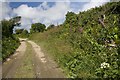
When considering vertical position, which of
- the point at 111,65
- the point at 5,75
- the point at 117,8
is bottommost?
the point at 5,75

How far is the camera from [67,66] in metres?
14.4

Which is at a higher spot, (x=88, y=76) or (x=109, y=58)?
(x=109, y=58)

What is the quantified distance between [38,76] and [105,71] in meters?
4.73

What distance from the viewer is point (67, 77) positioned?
1230 centimetres

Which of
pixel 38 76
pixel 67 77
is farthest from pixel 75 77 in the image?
pixel 38 76

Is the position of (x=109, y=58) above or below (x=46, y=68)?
above

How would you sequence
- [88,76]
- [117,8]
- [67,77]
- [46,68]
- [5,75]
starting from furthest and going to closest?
[117,8], [46,68], [5,75], [67,77], [88,76]

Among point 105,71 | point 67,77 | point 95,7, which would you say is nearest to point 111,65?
point 105,71

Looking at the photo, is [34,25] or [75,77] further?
[34,25]

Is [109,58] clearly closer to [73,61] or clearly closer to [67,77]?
[67,77]

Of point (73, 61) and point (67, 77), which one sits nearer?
point (67, 77)

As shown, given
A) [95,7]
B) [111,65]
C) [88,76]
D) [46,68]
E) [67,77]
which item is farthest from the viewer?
[95,7]

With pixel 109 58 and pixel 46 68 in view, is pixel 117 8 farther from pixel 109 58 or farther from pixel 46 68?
pixel 109 58

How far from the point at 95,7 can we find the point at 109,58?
14.5 metres
